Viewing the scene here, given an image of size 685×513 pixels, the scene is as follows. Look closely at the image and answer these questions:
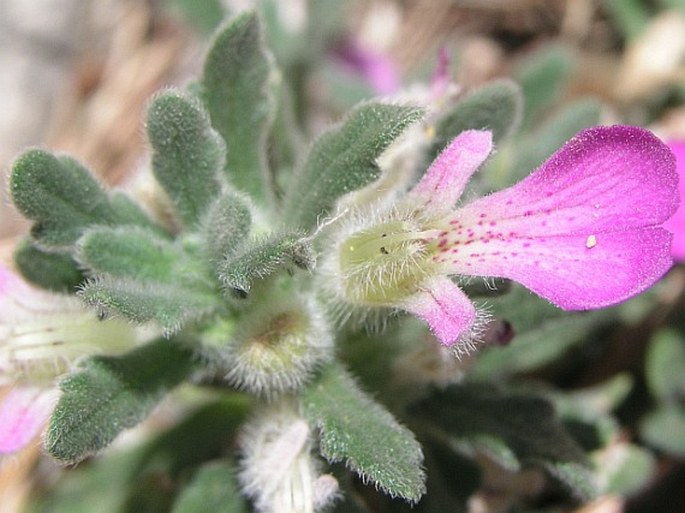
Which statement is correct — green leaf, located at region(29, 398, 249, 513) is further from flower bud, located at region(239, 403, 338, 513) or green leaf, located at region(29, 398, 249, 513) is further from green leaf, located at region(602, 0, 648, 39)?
green leaf, located at region(602, 0, 648, 39)

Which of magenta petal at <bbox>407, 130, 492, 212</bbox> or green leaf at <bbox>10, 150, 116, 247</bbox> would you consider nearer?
magenta petal at <bbox>407, 130, 492, 212</bbox>

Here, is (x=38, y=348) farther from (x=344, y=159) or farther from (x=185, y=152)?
(x=344, y=159)

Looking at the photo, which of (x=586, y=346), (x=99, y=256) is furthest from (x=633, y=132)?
(x=586, y=346)

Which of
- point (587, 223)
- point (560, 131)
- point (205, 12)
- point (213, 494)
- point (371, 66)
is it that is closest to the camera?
point (587, 223)

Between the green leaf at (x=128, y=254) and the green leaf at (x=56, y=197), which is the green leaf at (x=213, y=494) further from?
the green leaf at (x=56, y=197)

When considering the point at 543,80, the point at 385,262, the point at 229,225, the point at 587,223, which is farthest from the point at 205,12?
the point at 587,223

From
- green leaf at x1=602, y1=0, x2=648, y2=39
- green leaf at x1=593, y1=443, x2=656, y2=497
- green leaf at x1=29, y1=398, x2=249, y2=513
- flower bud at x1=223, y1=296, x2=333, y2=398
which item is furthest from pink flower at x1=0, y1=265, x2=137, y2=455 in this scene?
green leaf at x1=602, y1=0, x2=648, y2=39
